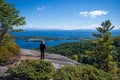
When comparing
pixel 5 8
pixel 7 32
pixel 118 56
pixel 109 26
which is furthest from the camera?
pixel 118 56

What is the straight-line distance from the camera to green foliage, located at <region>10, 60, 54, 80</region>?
1448cm

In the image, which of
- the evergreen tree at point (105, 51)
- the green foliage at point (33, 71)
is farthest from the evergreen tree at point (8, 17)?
the evergreen tree at point (105, 51)

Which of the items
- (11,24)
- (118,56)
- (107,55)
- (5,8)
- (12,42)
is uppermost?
(5,8)

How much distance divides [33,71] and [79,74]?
3.16 meters

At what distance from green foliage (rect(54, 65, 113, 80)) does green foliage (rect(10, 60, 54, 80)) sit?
0.64m

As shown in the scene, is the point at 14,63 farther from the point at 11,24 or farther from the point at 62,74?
the point at 62,74

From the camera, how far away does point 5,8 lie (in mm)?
19469

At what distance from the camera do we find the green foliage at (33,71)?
47.5 feet

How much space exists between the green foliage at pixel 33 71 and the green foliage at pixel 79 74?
25.1 inches

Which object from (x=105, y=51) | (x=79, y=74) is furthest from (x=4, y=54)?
(x=105, y=51)

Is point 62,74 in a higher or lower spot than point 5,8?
lower

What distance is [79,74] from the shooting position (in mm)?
16000

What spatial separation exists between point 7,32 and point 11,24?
1.32 meters

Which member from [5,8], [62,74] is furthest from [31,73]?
[5,8]
